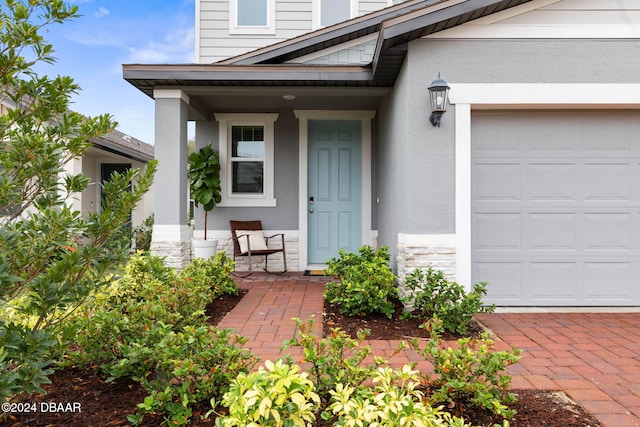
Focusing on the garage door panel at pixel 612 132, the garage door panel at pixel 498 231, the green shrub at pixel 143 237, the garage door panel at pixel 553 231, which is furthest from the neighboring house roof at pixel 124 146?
the garage door panel at pixel 612 132

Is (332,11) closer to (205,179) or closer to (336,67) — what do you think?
(336,67)

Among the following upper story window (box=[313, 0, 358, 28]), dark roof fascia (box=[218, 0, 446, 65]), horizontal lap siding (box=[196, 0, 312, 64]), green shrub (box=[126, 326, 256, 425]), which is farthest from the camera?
upper story window (box=[313, 0, 358, 28])

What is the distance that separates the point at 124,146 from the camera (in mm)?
10188

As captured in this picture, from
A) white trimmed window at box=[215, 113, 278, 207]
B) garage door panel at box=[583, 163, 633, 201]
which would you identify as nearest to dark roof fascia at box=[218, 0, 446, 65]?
white trimmed window at box=[215, 113, 278, 207]

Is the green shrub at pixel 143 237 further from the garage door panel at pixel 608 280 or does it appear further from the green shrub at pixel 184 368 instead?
the garage door panel at pixel 608 280

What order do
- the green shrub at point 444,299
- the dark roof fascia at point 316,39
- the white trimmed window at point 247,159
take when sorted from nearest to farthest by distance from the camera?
the green shrub at point 444,299 → the dark roof fascia at point 316,39 → the white trimmed window at point 247,159

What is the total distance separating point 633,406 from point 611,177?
2.85 metres

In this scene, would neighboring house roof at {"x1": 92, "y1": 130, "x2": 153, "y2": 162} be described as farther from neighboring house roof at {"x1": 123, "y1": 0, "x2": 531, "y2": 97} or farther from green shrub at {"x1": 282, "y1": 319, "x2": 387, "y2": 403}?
green shrub at {"x1": 282, "y1": 319, "x2": 387, "y2": 403}

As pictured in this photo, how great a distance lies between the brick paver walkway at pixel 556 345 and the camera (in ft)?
8.10

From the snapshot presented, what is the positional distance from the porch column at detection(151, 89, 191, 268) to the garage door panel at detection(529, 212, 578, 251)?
418cm

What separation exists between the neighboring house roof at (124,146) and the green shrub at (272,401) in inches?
314

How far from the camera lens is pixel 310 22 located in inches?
297

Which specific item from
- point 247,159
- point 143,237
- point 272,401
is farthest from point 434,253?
point 143,237

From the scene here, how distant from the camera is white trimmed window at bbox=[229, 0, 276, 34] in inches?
294
